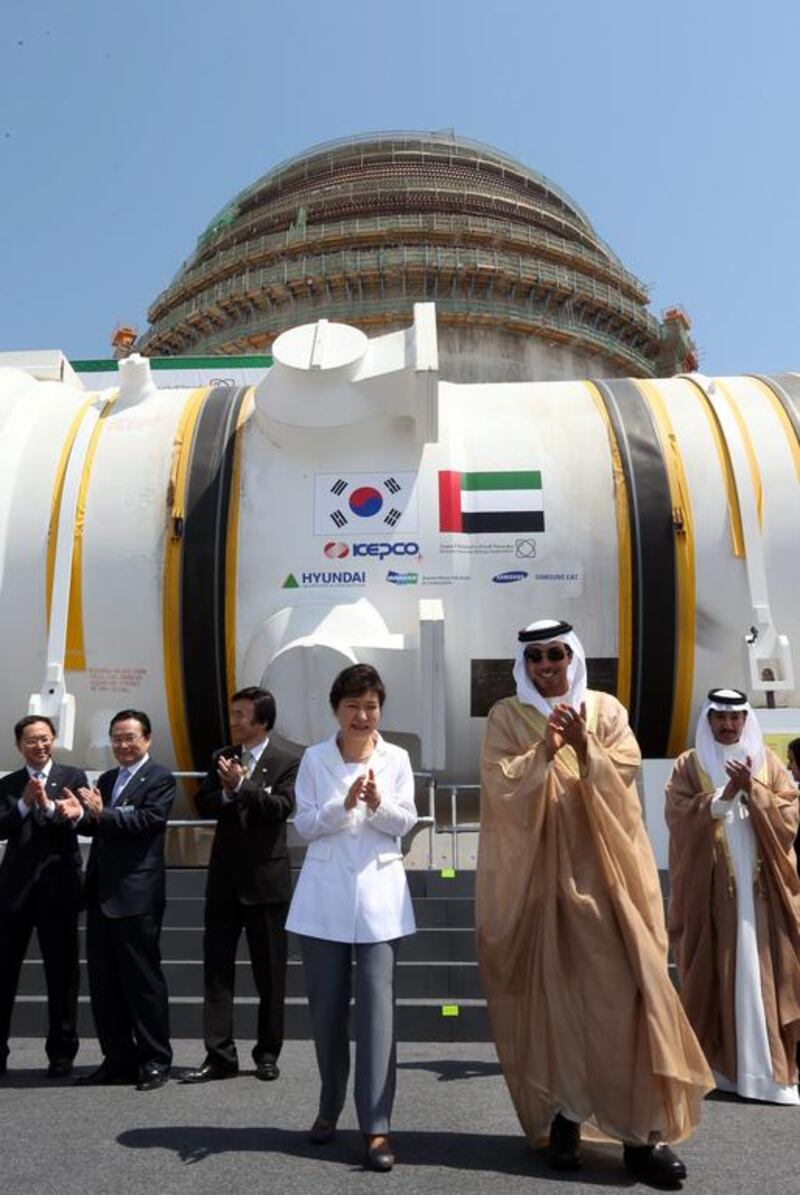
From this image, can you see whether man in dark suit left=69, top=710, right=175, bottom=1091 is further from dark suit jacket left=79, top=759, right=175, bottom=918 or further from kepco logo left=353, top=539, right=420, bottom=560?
kepco logo left=353, top=539, right=420, bottom=560

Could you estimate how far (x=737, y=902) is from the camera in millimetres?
4922

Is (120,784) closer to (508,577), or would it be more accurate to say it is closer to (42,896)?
(42,896)

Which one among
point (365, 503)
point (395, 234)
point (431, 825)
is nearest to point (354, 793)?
point (431, 825)

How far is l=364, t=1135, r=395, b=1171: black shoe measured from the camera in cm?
342

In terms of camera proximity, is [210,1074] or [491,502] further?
[491,502]

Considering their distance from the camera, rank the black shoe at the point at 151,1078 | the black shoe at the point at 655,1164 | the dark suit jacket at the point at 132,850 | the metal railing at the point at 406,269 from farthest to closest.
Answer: the metal railing at the point at 406,269
the dark suit jacket at the point at 132,850
the black shoe at the point at 151,1078
the black shoe at the point at 655,1164

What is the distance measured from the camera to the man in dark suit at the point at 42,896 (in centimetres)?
501

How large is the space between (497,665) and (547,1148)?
4.41 m

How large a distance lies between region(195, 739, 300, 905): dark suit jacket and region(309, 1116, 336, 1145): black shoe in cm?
126

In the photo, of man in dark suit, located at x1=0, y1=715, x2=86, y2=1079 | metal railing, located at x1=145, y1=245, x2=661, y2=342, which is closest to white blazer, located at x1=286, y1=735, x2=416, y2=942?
man in dark suit, located at x1=0, y1=715, x2=86, y2=1079

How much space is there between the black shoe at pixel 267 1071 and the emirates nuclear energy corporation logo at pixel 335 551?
159 inches

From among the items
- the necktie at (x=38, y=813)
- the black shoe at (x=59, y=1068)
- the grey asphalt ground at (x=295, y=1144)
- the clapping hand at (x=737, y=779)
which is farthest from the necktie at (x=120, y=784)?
the clapping hand at (x=737, y=779)

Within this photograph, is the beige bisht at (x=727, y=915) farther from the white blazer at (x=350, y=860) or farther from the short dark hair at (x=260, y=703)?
the short dark hair at (x=260, y=703)

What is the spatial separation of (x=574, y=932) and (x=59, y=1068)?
2.91 meters
